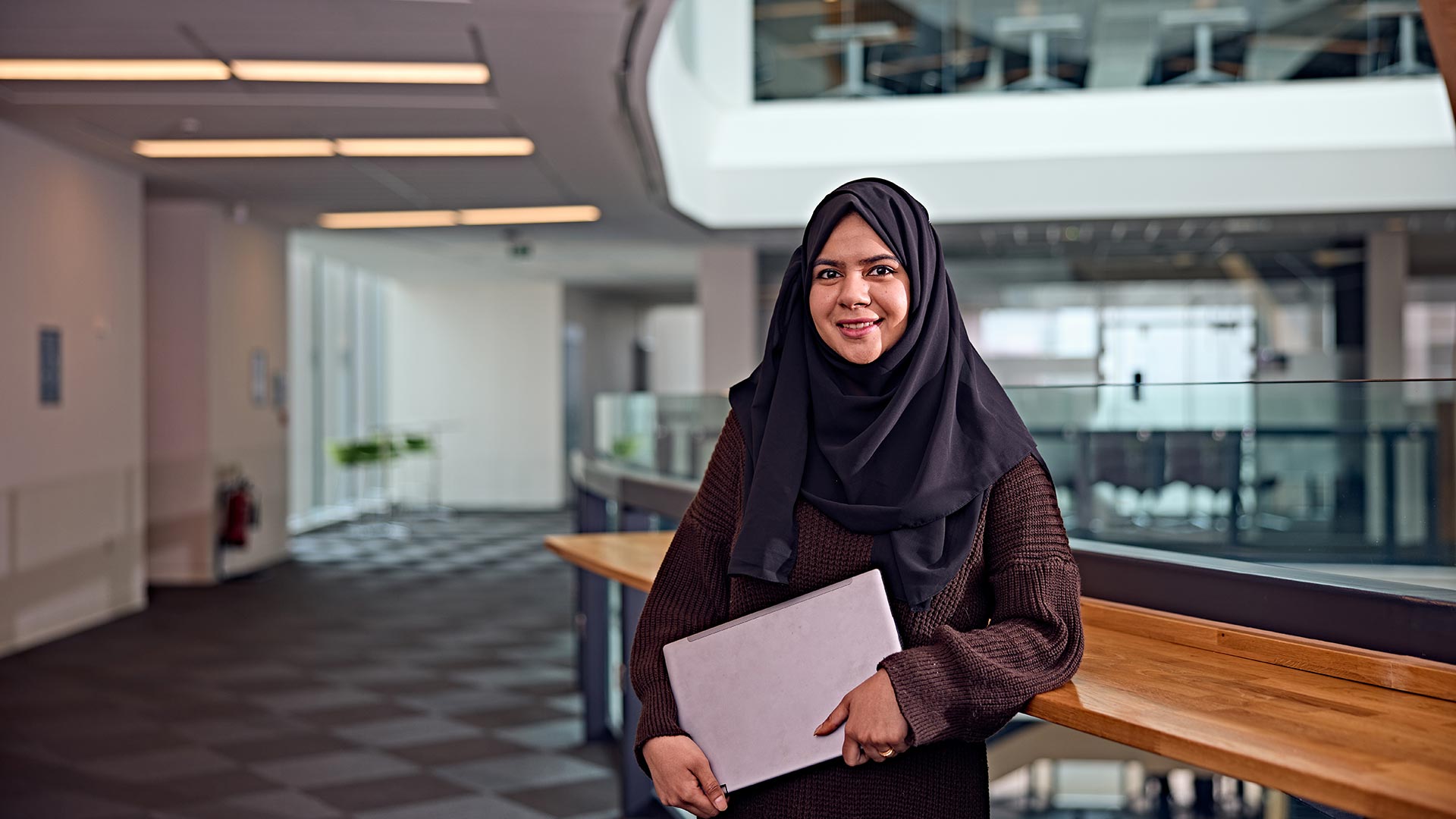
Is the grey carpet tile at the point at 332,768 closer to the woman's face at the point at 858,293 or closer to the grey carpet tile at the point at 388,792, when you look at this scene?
the grey carpet tile at the point at 388,792

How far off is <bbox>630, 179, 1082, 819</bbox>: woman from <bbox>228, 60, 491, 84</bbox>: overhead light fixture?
14.9 feet

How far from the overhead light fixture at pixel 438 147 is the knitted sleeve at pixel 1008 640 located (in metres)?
6.23

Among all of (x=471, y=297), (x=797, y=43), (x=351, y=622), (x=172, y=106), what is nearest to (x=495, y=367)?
(x=471, y=297)

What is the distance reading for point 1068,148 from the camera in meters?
10.3

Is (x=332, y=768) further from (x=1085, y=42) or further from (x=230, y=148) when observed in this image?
(x=1085, y=42)

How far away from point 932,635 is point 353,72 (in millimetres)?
5134

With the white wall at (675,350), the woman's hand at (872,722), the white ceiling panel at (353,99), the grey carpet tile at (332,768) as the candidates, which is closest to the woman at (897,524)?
the woman's hand at (872,722)

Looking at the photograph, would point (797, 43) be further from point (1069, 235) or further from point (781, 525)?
point (781, 525)

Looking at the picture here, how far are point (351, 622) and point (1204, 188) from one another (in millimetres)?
7531

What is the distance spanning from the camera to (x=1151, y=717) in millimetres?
1590

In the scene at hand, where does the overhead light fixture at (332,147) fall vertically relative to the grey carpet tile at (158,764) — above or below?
above

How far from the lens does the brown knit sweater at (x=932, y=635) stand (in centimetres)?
158

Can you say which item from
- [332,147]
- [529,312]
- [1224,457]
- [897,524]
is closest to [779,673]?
[897,524]

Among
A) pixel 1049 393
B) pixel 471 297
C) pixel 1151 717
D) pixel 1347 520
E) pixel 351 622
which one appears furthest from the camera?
pixel 471 297
